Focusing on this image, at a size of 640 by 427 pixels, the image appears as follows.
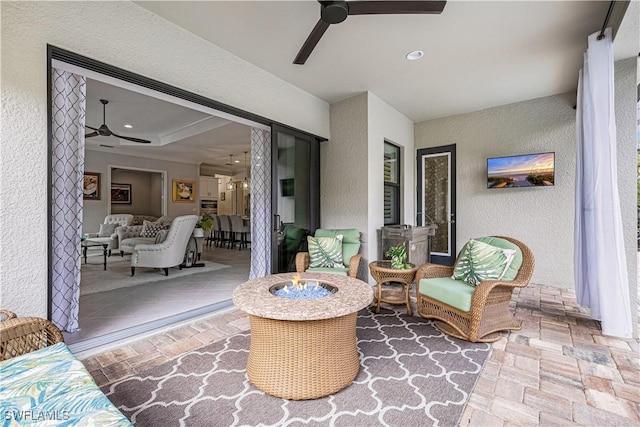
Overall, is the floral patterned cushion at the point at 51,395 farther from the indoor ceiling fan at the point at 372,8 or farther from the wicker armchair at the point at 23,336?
the indoor ceiling fan at the point at 372,8

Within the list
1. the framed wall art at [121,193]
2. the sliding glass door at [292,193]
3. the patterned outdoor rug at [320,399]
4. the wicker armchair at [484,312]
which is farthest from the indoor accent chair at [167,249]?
the framed wall art at [121,193]

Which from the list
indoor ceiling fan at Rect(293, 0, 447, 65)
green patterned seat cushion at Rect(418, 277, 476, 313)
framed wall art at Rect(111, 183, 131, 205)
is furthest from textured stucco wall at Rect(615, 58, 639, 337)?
framed wall art at Rect(111, 183, 131, 205)

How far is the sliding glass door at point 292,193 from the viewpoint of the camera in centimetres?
379

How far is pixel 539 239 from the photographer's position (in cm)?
427

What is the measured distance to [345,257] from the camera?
374 cm

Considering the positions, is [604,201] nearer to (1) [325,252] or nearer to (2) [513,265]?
(2) [513,265]

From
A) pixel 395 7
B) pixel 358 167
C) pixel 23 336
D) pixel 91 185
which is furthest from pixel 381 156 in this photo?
pixel 91 185

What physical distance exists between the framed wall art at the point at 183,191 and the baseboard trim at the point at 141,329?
648 centimetres

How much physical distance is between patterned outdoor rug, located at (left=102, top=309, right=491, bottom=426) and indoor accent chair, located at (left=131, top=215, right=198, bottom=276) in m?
2.80

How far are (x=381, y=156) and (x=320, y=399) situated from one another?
3487 mm

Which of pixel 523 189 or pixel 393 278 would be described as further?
pixel 523 189

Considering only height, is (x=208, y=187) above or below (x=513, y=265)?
above

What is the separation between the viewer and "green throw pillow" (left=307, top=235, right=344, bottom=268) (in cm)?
357

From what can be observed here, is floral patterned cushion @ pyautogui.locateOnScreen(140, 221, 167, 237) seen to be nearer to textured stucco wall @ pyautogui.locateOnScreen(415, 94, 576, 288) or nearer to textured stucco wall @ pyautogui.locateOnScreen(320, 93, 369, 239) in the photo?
textured stucco wall @ pyautogui.locateOnScreen(320, 93, 369, 239)
